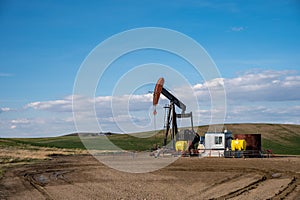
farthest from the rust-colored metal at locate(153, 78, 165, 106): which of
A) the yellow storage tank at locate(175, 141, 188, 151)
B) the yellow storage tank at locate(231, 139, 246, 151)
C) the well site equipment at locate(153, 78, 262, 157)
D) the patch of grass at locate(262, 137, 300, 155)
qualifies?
the patch of grass at locate(262, 137, 300, 155)

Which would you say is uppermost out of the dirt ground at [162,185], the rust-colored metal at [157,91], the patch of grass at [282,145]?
the rust-colored metal at [157,91]

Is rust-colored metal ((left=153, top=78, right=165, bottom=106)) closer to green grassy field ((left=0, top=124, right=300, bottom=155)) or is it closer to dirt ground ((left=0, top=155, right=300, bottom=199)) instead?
dirt ground ((left=0, top=155, right=300, bottom=199))

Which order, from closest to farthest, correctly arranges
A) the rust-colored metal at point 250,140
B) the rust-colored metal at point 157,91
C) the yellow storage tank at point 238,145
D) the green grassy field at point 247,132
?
1. the rust-colored metal at point 157,91
2. the yellow storage tank at point 238,145
3. the rust-colored metal at point 250,140
4. the green grassy field at point 247,132

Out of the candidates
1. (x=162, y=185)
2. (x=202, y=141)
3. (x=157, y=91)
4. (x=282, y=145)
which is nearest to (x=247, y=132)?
(x=282, y=145)

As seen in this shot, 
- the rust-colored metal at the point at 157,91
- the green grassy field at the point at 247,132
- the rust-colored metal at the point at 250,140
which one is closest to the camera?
the rust-colored metal at the point at 157,91

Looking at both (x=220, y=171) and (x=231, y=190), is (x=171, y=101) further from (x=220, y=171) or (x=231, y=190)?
(x=231, y=190)

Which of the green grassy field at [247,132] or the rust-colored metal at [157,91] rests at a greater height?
the rust-colored metal at [157,91]

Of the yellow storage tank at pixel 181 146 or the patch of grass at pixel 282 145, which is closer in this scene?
the yellow storage tank at pixel 181 146

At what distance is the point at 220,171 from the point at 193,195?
10.6 m

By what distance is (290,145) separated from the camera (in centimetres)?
6912

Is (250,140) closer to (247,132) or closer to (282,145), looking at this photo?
(282,145)

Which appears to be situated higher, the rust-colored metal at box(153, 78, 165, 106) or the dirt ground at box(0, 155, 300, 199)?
the rust-colored metal at box(153, 78, 165, 106)

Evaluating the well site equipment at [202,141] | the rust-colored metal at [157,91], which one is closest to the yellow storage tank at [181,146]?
the well site equipment at [202,141]

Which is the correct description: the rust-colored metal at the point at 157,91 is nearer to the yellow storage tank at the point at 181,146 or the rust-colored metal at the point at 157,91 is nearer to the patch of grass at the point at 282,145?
the yellow storage tank at the point at 181,146
